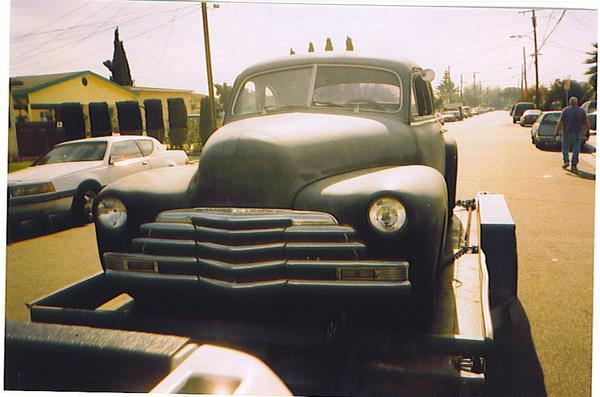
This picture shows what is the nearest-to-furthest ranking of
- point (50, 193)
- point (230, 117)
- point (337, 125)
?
point (337, 125) < point (230, 117) < point (50, 193)

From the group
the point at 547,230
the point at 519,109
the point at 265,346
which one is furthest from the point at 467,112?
the point at 265,346

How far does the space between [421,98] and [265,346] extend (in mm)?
1975

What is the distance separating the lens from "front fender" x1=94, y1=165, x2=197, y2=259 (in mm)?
2355

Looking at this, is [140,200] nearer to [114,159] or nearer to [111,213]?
[111,213]

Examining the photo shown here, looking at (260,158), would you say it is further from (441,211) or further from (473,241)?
(473,241)

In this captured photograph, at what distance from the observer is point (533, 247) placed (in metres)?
4.07

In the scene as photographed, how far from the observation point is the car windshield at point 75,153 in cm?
347

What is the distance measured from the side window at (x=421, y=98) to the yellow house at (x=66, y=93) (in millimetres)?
1374

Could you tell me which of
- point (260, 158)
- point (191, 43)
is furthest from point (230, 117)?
point (260, 158)

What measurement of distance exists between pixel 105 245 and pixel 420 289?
1428 mm

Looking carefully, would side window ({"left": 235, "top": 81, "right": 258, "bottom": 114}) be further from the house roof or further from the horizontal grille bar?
the horizontal grille bar

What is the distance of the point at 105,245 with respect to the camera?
2.45 m

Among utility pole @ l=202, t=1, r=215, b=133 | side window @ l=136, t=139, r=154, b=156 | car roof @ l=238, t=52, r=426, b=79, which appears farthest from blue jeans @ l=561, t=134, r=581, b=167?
side window @ l=136, t=139, r=154, b=156

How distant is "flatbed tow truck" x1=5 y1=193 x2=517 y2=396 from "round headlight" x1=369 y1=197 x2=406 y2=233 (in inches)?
16.4
